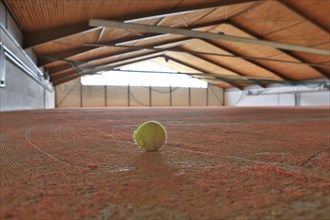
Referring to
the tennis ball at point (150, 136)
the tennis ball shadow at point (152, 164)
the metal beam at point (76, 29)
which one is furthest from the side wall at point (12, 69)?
the tennis ball shadow at point (152, 164)

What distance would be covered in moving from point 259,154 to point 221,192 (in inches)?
38.2

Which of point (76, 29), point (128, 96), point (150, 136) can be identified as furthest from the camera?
point (128, 96)

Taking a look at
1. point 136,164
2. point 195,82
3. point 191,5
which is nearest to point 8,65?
point 191,5

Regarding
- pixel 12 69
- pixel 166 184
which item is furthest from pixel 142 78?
pixel 166 184

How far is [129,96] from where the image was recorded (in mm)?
33344

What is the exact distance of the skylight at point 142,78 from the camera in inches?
1249

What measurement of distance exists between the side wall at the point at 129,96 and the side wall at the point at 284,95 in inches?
118

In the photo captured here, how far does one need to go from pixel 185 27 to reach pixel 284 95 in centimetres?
1629

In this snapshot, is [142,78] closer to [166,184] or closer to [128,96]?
[128,96]

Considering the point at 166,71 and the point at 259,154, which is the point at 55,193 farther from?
the point at 166,71

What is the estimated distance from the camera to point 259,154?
2021 millimetres

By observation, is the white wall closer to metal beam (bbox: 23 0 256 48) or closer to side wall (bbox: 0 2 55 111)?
side wall (bbox: 0 2 55 111)

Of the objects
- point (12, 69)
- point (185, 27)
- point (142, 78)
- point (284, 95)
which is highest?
point (185, 27)

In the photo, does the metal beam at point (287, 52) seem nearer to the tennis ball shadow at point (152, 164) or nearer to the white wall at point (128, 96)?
the white wall at point (128, 96)
